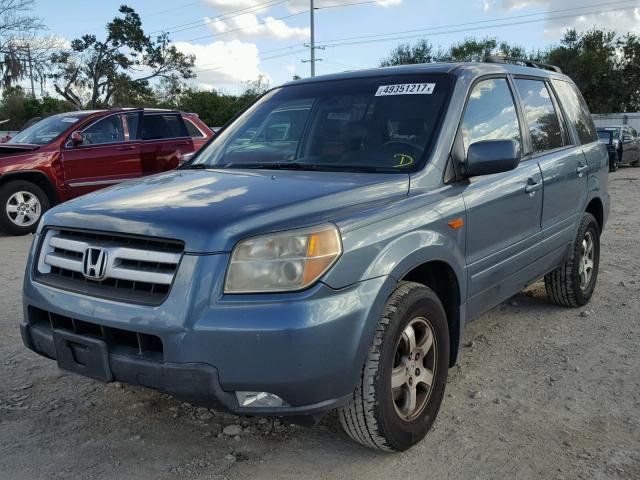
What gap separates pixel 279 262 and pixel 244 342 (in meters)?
0.33

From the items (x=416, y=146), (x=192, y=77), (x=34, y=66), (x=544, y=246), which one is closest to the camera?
(x=416, y=146)

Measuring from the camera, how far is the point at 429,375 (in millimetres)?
2924

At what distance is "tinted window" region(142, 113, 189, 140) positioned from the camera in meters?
9.77

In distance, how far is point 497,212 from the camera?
345 centimetres

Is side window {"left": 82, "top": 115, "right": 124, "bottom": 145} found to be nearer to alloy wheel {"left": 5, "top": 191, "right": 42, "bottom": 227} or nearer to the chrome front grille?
alloy wheel {"left": 5, "top": 191, "right": 42, "bottom": 227}

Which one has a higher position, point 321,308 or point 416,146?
point 416,146

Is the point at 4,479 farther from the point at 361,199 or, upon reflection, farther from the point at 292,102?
the point at 292,102

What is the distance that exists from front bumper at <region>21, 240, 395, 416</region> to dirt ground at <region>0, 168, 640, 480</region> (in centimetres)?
55

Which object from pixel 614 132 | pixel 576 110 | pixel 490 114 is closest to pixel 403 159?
pixel 490 114

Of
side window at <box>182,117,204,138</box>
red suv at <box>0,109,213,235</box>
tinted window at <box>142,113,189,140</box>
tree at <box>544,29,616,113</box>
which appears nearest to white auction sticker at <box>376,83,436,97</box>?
red suv at <box>0,109,213,235</box>

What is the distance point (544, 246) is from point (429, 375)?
1.63 m

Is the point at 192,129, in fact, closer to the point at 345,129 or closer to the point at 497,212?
the point at 345,129

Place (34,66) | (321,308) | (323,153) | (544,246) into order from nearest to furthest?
(321,308) < (323,153) < (544,246) < (34,66)

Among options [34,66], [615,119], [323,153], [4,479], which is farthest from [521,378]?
[615,119]
